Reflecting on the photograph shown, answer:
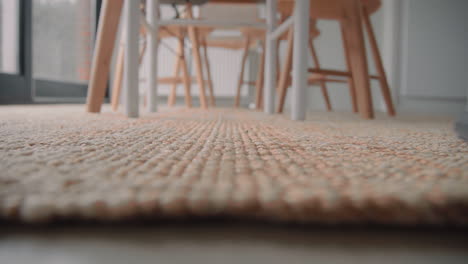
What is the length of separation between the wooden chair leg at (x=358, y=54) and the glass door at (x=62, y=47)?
6.41 feet

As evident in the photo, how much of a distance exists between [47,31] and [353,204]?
2.73 meters

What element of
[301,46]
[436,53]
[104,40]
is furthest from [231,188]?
[436,53]

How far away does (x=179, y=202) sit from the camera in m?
0.18

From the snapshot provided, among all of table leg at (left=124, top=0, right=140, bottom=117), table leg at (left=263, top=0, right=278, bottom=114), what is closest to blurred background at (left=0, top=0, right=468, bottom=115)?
table leg at (left=124, top=0, right=140, bottom=117)

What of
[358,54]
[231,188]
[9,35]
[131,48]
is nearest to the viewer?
[231,188]

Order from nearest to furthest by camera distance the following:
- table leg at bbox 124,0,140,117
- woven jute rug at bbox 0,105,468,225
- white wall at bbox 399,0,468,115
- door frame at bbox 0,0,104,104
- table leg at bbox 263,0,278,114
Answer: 1. woven jute rug at bbox 0,105,468,225
2. table leg at bbox 124,0,140,117
3. table leg at bbox 263,0,278,114
4. door frame at bbox 0,0,104,104
5. white wall at bbox 399,0,468,115

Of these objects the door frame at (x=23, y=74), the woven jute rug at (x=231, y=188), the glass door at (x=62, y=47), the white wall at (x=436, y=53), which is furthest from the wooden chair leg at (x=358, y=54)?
the glass door at (x=62, y=47)

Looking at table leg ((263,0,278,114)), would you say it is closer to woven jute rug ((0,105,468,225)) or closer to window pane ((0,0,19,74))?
woven jute rug ((0,105,468,225))

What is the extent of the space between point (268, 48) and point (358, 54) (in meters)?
0.40

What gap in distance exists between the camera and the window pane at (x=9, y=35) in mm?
1839

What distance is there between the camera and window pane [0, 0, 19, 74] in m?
1.84

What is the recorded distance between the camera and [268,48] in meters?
1.45

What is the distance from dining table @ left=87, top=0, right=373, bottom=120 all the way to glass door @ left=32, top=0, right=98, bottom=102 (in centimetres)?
130

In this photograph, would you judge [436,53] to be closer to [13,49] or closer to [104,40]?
[104,40]
